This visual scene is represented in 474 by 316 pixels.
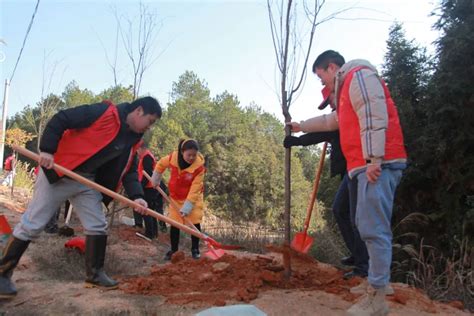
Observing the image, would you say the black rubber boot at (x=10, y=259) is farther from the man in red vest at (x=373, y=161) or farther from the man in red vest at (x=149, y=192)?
the man in red vest at (x=149, y=192)

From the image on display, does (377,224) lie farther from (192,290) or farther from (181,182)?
(181,182)

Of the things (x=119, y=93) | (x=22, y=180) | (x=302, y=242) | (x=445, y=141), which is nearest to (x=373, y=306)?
(x=302, y=242)

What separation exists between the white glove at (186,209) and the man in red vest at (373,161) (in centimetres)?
269

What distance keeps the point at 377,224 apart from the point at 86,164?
2.33 meters

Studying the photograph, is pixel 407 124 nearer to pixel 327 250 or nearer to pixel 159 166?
pixel 327 250

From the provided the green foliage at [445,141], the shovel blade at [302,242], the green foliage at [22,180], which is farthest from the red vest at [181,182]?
the green foliage at [22,180]

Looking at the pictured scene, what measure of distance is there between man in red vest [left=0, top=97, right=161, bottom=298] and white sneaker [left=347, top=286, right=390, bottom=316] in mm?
1983

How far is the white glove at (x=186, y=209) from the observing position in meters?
5.17

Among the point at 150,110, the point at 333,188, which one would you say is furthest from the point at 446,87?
the point at 150,110

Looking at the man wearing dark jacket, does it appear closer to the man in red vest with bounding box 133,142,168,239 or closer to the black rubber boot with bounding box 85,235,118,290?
the black rubber boot with bounding box 85,235,118,290

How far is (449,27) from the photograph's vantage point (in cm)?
607

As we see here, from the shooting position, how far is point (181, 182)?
5480mm

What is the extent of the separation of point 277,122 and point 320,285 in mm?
38438

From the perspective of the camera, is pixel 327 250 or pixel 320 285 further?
pixel 327 250
